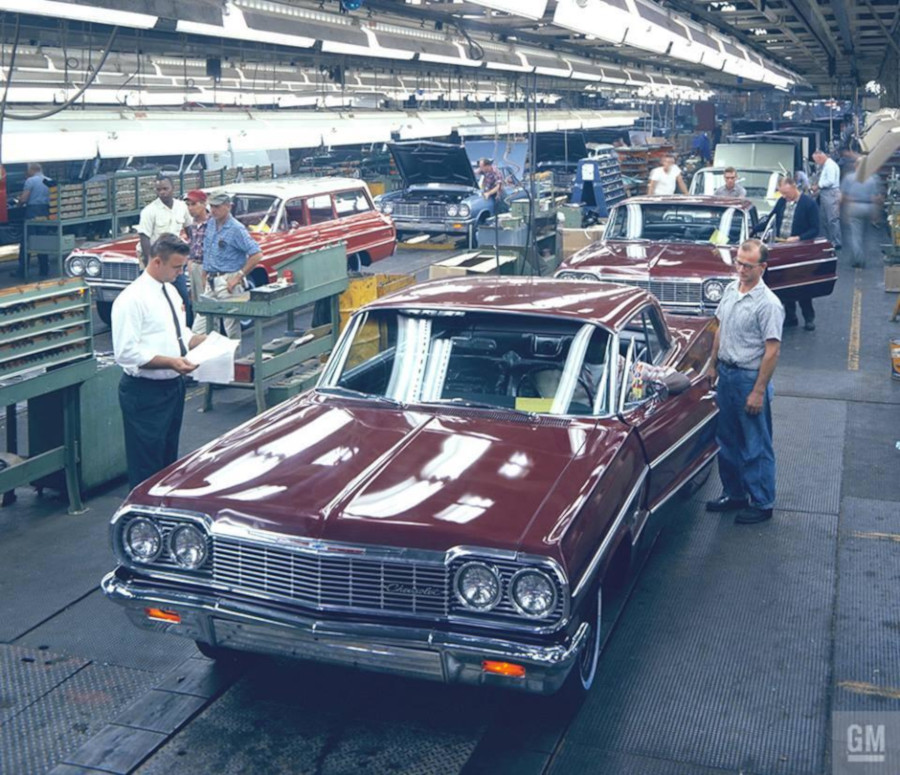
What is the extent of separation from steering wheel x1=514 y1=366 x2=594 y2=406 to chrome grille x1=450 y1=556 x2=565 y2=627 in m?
1.42

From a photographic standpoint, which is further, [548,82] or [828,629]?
[548,82]

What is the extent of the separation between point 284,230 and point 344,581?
998 centimetres

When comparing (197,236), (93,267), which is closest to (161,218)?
(197,236)

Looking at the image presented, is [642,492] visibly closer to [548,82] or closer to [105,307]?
[105,307]

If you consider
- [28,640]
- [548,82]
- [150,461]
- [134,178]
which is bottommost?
[28,640]

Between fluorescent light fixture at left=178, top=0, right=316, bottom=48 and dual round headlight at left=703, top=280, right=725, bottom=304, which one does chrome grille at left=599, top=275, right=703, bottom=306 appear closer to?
dual round headlight at left=703, top=280, right=725, bottom=304

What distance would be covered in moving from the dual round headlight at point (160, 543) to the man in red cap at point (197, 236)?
627cm

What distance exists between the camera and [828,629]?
5.51m

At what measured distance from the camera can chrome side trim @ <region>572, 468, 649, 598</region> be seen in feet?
14.0

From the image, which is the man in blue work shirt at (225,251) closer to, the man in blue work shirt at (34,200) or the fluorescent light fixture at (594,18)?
the fluorescent light fixture at (594,18)

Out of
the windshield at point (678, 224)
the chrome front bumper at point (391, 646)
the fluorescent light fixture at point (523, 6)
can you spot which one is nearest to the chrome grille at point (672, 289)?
the windshield at point (678, 224)

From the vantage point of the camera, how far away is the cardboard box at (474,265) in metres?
12.0

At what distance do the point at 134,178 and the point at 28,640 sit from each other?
15.0 meters

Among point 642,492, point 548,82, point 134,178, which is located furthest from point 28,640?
point 548,82
